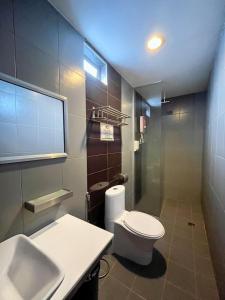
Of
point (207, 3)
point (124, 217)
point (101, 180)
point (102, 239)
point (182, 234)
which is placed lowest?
point (182, 234)

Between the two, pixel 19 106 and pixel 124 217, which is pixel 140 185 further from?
pixel 19 106

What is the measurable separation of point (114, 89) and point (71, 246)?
1816mm

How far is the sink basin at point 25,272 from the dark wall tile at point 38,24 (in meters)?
1.26

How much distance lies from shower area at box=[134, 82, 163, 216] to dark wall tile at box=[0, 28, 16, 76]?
1955 mm

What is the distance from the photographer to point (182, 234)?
199 cm

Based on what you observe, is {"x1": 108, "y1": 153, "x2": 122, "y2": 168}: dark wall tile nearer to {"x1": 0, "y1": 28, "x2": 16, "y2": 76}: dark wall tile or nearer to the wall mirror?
the wall mirror

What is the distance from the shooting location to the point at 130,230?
4.77ft

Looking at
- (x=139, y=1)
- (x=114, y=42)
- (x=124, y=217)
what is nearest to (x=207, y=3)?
(x=139, y=1)

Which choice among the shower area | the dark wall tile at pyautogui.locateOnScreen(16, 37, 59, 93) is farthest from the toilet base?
the dark wall tile at pyautogui.locateOnScreen(16, 37, 59, 93)

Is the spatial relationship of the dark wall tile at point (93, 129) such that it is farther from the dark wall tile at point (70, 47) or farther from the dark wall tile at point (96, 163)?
the dark wall tile at point (70, 47)

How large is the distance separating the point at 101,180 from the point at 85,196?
1.07 ft

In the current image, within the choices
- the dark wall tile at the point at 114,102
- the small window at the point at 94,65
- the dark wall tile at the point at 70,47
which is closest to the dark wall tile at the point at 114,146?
the dark wall tile at the point at 114,102

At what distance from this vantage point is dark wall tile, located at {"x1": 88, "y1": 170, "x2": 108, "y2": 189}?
5.04 feet

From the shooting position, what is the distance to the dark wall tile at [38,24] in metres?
0.87
